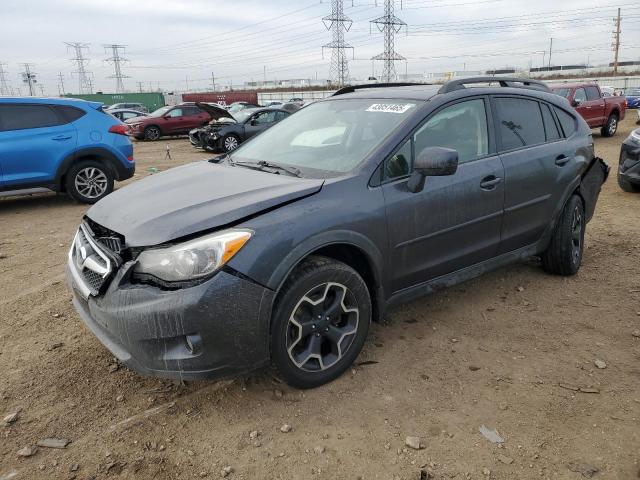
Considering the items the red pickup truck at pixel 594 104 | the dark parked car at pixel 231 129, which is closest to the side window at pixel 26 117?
the dark parked car at pixel 231 129

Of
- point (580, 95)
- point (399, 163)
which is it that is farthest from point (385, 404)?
point (580, 95)

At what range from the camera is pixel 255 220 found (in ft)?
8.23

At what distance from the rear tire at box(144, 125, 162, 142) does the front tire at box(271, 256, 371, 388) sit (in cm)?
2021

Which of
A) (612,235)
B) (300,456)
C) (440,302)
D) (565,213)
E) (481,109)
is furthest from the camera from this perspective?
(612,235)

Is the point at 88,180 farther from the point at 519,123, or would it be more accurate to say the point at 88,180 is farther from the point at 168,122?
the point at 168,122

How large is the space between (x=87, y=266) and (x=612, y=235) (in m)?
5.57

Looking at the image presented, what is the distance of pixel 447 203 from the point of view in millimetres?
3264

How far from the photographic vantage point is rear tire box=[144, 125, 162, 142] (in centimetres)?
2105

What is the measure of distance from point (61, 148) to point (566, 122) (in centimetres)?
671

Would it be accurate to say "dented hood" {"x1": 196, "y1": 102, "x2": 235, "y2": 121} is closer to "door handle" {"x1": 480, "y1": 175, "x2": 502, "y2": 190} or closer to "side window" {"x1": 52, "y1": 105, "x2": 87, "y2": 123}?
"side window" {"x1": 52, "y1": 105, "x2": 87, "y2": 123}

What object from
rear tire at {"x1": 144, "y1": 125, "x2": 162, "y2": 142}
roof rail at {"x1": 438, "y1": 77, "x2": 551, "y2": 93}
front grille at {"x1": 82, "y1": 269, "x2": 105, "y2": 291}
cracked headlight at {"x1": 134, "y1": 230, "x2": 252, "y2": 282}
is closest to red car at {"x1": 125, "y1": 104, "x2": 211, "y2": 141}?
rear tire at {"x1": 144, "y1": 125, "x2": 162, "y2": 142}

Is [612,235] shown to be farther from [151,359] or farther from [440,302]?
[151,359]

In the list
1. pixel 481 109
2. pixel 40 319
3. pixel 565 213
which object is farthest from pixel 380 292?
pixel 40 319

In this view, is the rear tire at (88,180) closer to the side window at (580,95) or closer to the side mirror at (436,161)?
the side mirror at (436,161)
